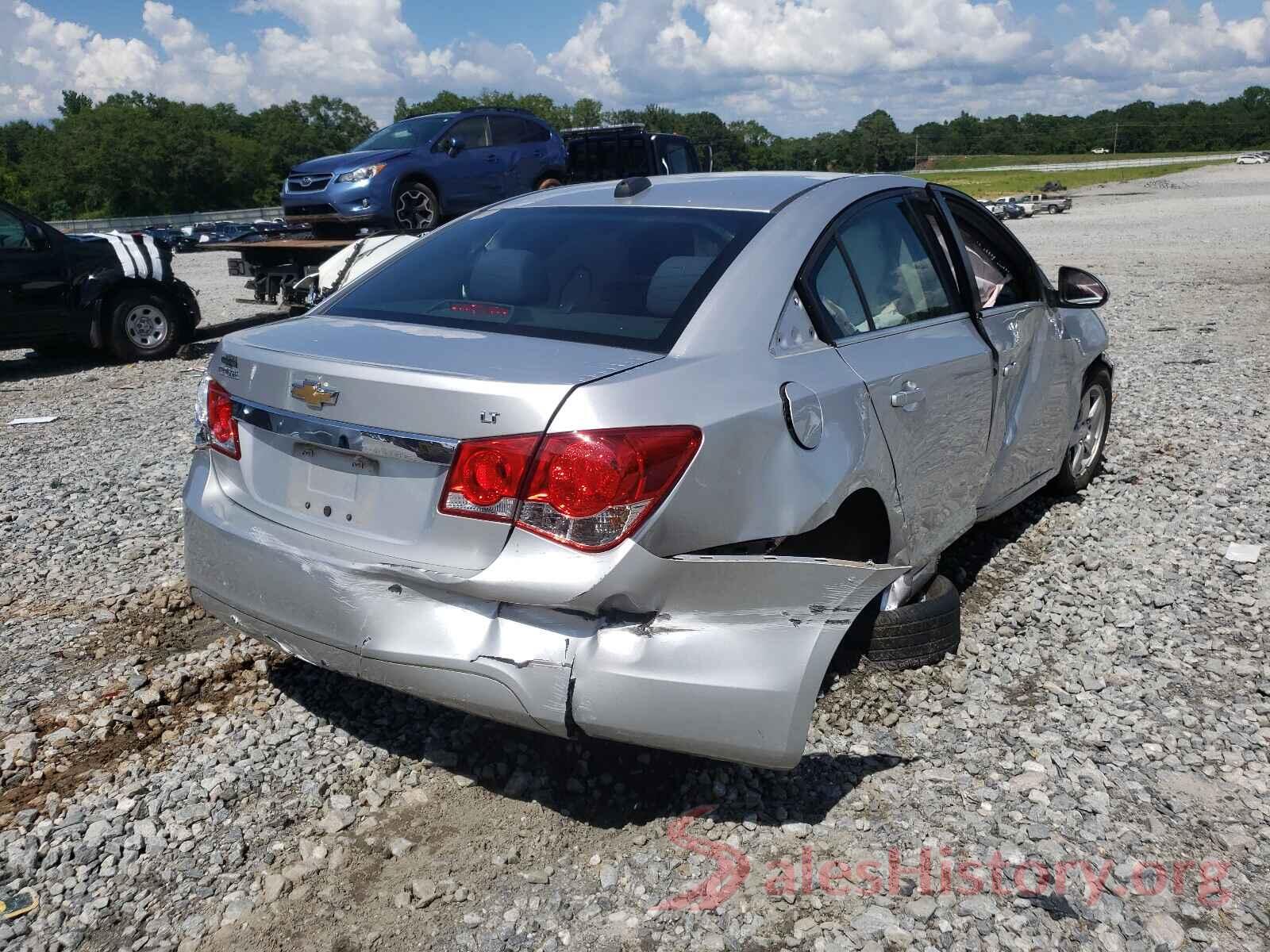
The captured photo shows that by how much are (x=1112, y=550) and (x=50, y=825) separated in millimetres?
4395

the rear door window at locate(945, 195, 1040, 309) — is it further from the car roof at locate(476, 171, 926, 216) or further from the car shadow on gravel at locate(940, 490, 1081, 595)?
the car shadow on gravel at locate(940, 490, 1081, 595)

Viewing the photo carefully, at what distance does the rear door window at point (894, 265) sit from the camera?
362 centimetres

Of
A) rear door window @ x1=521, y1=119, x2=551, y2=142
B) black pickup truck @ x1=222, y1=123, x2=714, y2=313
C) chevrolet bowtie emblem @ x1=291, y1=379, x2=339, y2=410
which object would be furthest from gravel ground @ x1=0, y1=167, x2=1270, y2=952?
rear door window @ x1=521, y1=119, x2=551, y2=142

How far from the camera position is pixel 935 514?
384 cm

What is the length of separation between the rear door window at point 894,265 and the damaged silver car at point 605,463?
0.06 feet

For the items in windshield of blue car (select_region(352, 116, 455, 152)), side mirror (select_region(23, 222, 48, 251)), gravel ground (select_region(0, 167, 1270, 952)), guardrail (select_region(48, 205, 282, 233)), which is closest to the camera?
gravel ground (select_region(0, 167, 1270, 952))

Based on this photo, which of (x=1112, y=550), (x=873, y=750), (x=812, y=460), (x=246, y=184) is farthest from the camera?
(x=246, y=184)

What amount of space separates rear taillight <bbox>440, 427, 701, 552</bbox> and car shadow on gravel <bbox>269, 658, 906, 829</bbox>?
701 millimetres

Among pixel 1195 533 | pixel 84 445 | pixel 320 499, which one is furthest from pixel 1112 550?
pixel 84 445

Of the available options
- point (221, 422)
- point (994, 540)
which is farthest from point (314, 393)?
point (994, 540)

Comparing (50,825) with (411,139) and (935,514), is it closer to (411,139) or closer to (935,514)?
(935,514)

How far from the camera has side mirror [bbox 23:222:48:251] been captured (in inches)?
422

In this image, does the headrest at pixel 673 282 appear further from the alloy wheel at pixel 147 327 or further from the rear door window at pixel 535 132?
the rear door window at pixel 535 132

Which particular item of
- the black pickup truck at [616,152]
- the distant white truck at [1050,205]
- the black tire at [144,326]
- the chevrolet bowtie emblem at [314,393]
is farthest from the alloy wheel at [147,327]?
the distant white truck at [1050,205]
